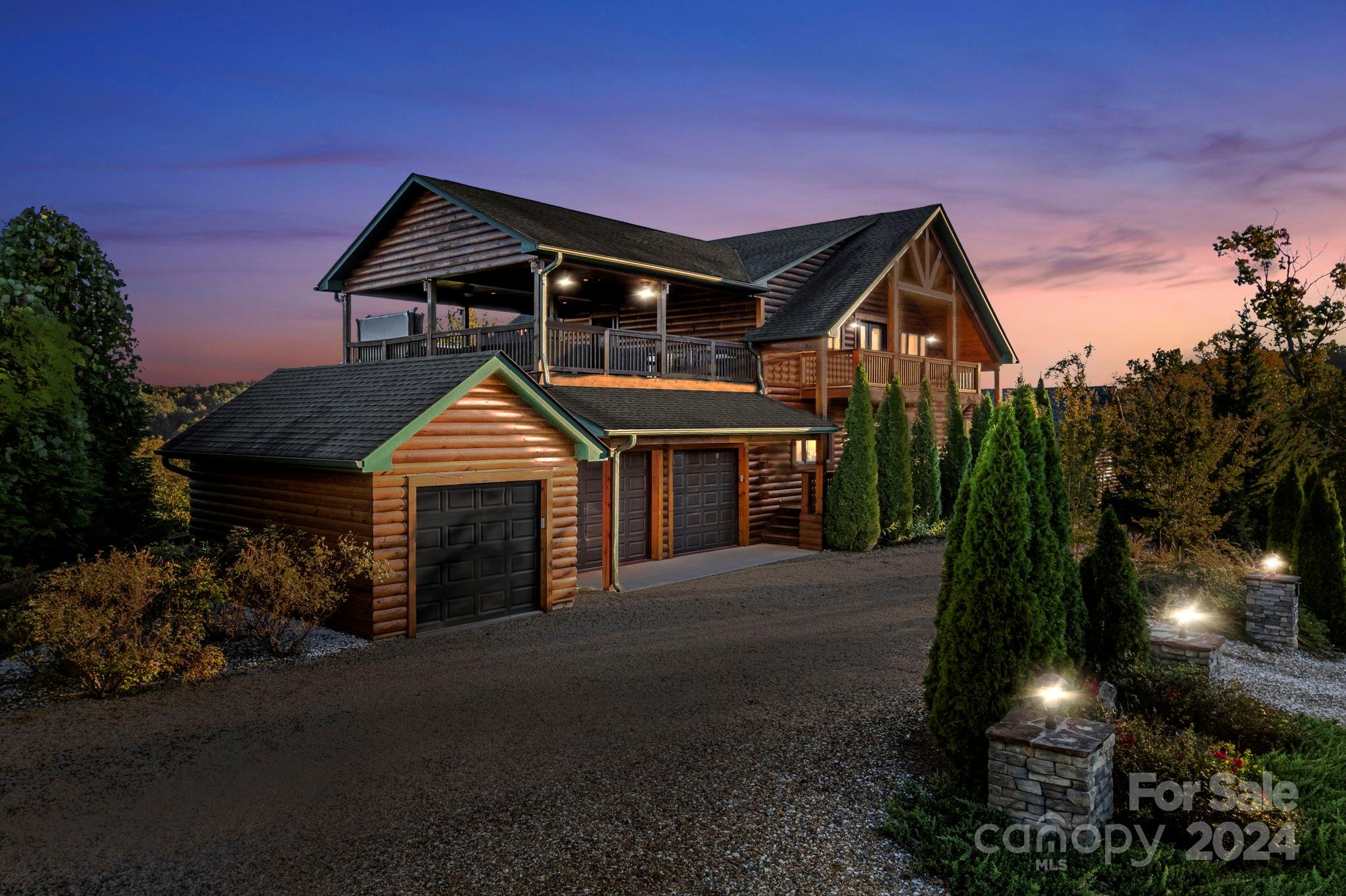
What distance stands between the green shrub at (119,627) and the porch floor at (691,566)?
6.71 m

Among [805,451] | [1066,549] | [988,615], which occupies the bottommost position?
[988,615]

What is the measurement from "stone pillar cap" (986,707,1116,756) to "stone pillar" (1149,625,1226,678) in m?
3.65

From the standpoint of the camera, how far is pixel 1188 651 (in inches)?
344

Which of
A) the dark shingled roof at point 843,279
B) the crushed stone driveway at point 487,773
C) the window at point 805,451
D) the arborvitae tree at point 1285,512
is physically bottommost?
the crushed stone driveway at point 487,773

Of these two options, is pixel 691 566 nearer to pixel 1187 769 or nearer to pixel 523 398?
pixel 523 398

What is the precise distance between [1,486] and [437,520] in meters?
5.78

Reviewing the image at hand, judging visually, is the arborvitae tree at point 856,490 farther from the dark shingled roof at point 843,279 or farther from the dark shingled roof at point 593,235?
the dark shingled roof at point 593,235

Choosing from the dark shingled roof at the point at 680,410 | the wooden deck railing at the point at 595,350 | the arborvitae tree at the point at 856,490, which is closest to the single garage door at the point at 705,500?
the dark shingled roof at the point at 680,410

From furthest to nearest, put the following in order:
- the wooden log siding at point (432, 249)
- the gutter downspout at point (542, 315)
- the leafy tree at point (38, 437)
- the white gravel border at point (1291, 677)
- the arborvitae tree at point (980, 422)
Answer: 1. the arborvitae tree at point (980, 422)
2. the wooden log siding at point (432, 249)
3. the gutter downspout at point (542, 315)
4. the leafy tree at point (38, 437)
5. the white gravel border at point (1291, 677)

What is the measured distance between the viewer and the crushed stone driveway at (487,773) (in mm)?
5230

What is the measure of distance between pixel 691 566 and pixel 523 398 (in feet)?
20.9

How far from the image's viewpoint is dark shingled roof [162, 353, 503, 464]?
11.2 m

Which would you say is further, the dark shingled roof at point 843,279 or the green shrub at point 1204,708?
the dark shingled roof at point 843,279

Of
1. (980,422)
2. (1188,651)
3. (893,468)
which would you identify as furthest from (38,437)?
(980,422)
